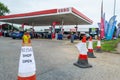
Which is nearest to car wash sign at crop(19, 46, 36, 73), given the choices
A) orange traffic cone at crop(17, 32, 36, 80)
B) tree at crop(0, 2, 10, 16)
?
orange traffic cone at crop(17, 32, 36, 80)

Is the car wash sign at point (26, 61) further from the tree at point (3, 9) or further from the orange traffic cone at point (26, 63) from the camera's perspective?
the tree at point (3, 9)

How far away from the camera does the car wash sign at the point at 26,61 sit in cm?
322

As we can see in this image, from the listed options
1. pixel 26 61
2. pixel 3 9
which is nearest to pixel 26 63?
pixel 26 61

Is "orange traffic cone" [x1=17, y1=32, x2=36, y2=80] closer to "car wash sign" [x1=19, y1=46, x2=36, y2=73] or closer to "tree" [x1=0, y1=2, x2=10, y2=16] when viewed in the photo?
"car wash sign" [x1=19, y1=46, x2=36, y2=73]

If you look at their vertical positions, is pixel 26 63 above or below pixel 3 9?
below

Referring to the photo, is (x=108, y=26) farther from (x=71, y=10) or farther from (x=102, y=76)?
(x=102, y=76)

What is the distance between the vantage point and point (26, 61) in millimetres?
3273

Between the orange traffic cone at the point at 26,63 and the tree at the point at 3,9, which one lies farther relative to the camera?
the tree at the point at 3,9

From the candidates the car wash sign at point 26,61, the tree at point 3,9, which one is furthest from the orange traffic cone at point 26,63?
the tree at point 3,9

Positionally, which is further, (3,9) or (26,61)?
(3,9)

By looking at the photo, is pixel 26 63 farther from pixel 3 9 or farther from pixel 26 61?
pixel 3 9

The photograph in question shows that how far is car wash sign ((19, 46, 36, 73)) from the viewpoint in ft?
10.6

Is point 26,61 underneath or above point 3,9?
underneath

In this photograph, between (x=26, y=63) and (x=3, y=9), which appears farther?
(x=3, y=9)
